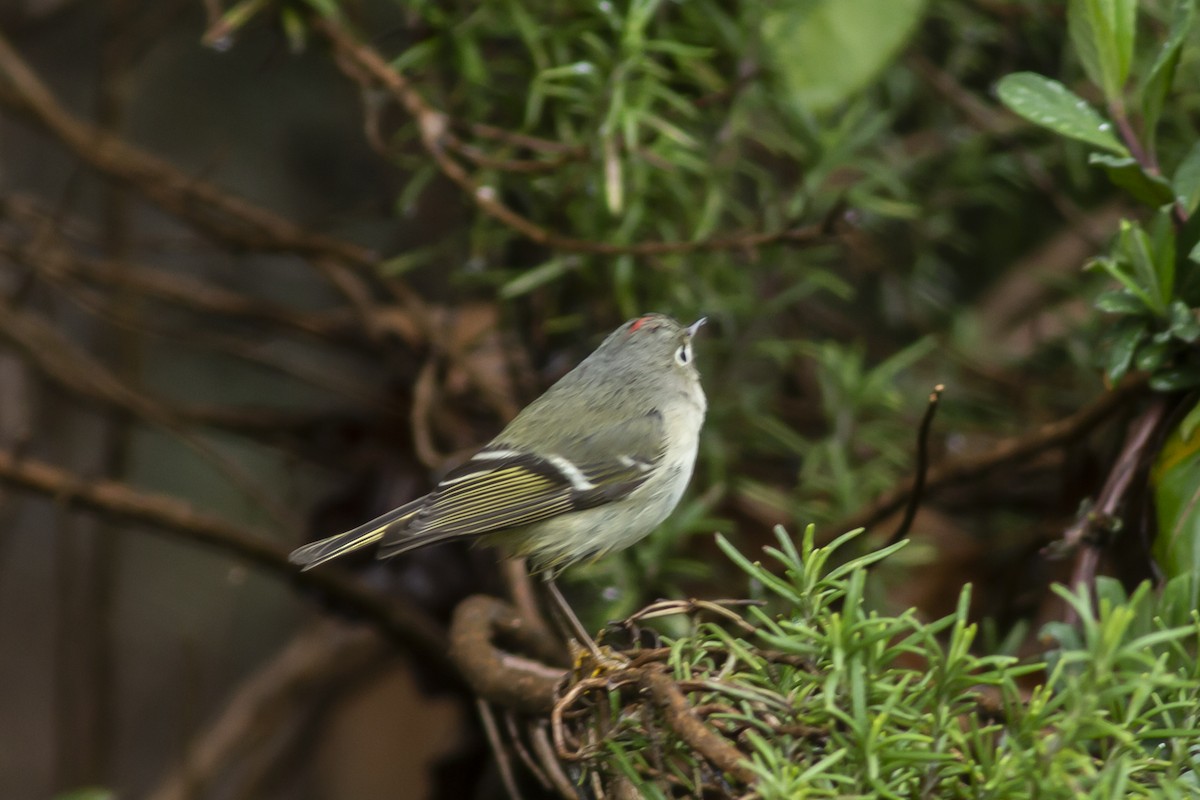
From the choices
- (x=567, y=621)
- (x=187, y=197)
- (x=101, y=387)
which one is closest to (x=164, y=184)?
(x=187, y=197)

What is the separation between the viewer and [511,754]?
78.6 inches

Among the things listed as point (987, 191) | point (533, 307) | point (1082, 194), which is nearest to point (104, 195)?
point (533, 307)

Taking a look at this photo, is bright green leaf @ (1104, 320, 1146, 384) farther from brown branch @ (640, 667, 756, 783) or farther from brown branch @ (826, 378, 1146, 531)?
brown branch @ (640, 667, 756, 783)

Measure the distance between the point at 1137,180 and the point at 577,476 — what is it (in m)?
0.71

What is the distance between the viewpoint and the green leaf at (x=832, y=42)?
1.79 meters

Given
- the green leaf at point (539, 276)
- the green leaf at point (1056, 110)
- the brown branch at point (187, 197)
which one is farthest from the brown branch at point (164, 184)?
the green leaf at point (1056, 110)

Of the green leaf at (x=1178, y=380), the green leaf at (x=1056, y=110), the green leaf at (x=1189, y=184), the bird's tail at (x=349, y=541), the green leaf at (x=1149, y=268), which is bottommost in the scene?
the bird's tail at (x=349, y=541)

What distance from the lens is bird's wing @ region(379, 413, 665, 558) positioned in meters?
1.38

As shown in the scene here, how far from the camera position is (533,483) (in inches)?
57.8

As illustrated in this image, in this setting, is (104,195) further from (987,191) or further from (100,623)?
(987,191)

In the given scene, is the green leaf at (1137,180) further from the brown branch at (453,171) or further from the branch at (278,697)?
the branch at (278,697)

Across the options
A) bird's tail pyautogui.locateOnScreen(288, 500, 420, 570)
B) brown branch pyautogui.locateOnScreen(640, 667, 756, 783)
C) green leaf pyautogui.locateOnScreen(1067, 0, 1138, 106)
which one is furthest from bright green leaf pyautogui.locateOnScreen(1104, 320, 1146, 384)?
bird's tail pyautogui.locateOnScreen(288, 500, 420, 570)

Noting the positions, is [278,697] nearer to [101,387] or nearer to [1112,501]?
[101,387]

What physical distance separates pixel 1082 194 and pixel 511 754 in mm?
1601
